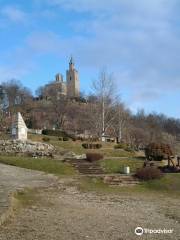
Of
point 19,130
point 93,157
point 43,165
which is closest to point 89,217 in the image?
point 43,165

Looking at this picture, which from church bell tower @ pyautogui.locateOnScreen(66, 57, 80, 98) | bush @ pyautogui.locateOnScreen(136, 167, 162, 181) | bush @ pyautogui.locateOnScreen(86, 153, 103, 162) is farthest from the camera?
church bell tower @ pyautogui.locateOnScreen(66, 57, 80, 98)

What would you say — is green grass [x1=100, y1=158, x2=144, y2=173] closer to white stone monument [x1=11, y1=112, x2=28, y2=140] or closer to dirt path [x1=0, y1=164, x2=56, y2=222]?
dirt path [x1=0, y1=164, x2=56, y2=222]

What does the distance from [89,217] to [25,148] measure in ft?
86.0

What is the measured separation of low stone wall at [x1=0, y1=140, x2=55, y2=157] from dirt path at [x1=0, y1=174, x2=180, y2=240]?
17.8 metres

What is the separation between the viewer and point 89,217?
43.7 ft

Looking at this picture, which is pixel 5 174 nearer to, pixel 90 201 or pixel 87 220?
pixel 90 201

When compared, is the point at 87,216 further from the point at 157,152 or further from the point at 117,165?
the point at 157,152

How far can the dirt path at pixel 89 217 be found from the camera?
10.5 meters

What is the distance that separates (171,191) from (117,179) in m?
4.11

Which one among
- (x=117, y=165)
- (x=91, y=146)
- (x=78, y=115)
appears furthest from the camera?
(x=78, y=115)

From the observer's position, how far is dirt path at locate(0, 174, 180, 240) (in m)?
10.5

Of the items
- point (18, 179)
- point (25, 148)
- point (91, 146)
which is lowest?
point (18, 179)

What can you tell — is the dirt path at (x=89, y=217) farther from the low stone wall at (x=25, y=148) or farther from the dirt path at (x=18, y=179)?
the low stone wall at (x=25, y=148)

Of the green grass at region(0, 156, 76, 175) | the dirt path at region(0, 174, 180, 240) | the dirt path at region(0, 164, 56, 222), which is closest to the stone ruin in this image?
the green grass at region(0, 156, 76, 175)
